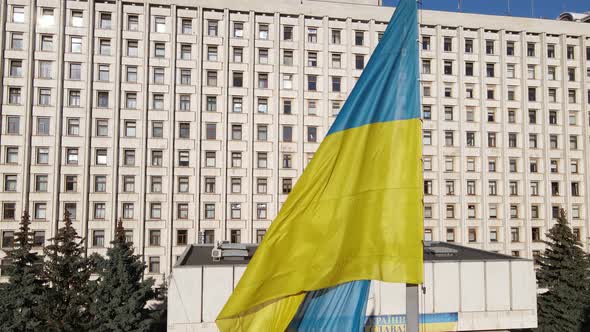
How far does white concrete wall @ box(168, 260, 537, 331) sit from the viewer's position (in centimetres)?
2000

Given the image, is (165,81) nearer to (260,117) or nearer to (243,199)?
(260,117)

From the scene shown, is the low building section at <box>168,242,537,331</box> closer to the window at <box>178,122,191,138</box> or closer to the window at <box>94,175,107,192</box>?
the window at <box>178,122,191,138</box>

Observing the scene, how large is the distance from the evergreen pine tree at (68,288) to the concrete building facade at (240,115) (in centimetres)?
1153

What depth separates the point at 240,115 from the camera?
3862cm

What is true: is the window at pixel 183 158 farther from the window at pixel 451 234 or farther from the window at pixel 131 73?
the window at pixel 451 234

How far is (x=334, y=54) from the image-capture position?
1586 inches

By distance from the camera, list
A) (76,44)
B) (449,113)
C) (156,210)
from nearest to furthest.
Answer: (76,44), (156,210), (449,113)

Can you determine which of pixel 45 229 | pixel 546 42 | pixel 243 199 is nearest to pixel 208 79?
pixel 243 199

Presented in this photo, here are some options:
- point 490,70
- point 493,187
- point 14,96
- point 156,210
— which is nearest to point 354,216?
point 156,210

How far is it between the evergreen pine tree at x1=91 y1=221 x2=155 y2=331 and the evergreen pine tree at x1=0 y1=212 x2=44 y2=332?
2.84 m

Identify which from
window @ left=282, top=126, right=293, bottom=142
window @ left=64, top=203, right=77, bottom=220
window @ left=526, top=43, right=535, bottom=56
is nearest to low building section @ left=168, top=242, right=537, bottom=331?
window @ left=282, top=126, right=293, bottom=142

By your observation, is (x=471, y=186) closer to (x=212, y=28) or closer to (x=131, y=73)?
(x=212, y=28)

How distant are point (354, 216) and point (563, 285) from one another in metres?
31.2

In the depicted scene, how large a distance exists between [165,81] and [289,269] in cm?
3547
